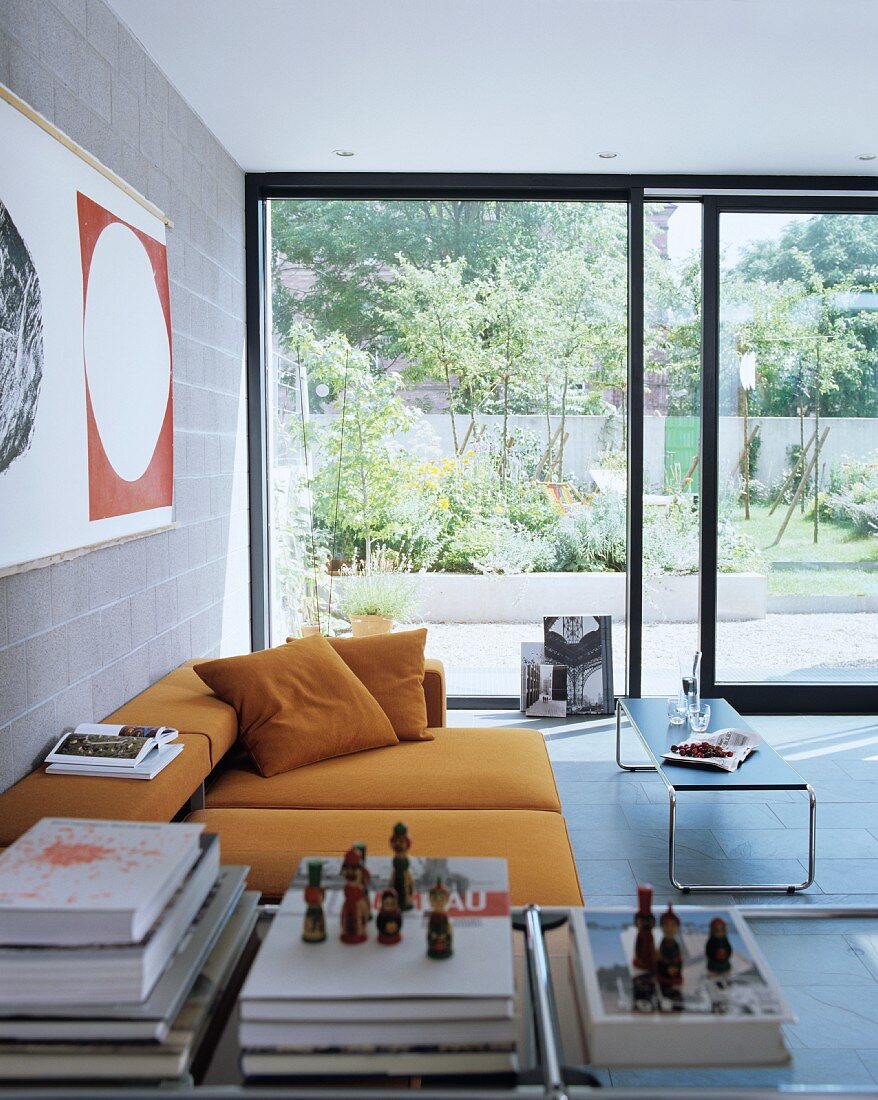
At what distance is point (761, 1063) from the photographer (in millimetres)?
1076

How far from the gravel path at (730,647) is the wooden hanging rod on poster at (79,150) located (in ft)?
8.99

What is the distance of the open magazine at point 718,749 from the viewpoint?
11.7 ft

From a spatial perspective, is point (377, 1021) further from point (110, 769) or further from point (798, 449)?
point (798, 449)

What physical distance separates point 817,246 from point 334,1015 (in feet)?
17.4

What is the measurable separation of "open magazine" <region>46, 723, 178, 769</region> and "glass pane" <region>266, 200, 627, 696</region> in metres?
2.77

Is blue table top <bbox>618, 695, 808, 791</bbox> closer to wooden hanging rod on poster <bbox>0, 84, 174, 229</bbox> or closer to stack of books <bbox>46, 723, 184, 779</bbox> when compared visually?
stack of books <bbox>46, 723, 184, 779</bbox>

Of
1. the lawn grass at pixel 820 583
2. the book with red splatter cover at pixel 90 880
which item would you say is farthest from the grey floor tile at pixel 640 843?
the book with red splatter cover at pixel 90 880

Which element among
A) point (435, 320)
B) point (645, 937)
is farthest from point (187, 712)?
point (435, 320)

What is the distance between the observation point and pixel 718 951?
1173mm

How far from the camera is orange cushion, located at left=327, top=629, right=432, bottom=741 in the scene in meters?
3.69

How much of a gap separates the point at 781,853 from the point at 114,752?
2271 mm

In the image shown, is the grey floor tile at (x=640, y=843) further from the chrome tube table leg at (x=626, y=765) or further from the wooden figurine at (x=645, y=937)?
the wooden figurine at (x=645, y=937)

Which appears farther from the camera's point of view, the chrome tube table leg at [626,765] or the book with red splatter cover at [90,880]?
the chrome tube table leg at [626,765]

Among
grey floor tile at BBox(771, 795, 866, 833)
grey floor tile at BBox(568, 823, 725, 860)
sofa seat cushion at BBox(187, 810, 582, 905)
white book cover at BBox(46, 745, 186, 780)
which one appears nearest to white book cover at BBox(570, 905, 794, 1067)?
sofa seat cushion at BBox(187, 810, 582, 905)
